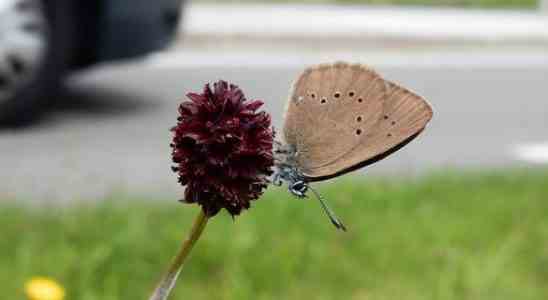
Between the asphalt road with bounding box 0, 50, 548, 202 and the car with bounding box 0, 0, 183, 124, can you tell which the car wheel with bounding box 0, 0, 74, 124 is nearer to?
the car with bounding box 0, 0, 183, 124

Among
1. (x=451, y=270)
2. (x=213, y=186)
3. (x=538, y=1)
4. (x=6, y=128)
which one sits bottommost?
(x=538, y=1)

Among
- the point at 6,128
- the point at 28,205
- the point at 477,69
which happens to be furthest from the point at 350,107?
the point at 477,69

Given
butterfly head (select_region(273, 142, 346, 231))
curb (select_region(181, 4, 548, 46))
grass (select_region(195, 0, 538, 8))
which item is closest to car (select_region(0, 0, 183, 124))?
curb (select_region(181, 4, 548, 46))

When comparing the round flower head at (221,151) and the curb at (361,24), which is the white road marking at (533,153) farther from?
the round flower head at (221,151)

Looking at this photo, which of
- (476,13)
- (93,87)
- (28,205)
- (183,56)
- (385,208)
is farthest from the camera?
(476,13)

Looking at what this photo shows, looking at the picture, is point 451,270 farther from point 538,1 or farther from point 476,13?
point 538,1

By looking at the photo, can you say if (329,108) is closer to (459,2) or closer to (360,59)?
(360,59)
